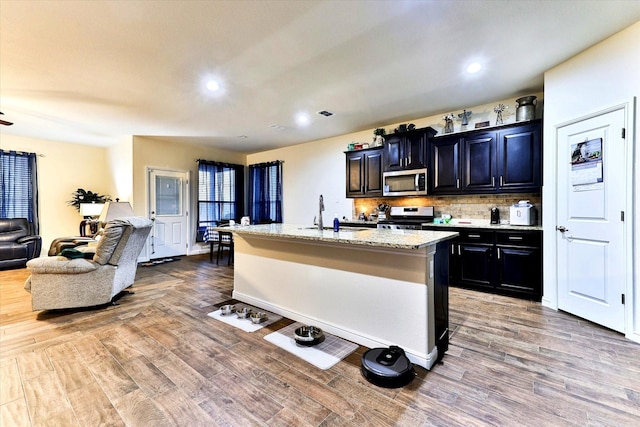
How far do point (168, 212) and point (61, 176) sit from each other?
2.43 metres

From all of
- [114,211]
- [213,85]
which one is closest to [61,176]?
[114,211]

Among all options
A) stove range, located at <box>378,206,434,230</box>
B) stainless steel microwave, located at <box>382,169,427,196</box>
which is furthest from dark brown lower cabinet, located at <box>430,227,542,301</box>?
stainless steel microwave, located at <box>382,169,427,196</box>

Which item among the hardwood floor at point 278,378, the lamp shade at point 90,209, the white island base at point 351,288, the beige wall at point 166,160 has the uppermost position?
the beige wall at point 166,160

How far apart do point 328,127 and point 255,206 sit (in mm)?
3150

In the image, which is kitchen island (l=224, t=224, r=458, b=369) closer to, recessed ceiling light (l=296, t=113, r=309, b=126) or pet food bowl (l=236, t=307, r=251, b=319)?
pet food bowl (l=236, t=307, r=251, b=319)

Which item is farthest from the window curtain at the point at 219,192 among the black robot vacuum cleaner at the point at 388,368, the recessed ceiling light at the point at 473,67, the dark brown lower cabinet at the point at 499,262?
the recessed ceiling light at the point at 473,67

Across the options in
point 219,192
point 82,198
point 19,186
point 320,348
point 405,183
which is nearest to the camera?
point 320,348

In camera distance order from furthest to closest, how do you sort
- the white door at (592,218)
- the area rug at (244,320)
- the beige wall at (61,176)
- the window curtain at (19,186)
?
the beige wall at (61,176), the window curtain at (19,186), the area rug at (244,320), the white door at (592,218)

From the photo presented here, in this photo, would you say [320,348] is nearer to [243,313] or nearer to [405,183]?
[243,313]

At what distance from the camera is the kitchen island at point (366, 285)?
209 cm

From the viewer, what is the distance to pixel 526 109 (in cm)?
356

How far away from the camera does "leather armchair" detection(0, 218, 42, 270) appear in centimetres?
511

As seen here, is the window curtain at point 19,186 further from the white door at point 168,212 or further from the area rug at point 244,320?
the area rug at point 244,320

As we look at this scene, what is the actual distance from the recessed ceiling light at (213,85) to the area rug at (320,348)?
9.41ft
